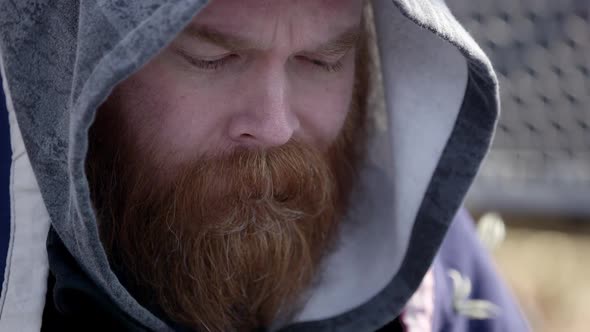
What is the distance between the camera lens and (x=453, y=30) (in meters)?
1.11

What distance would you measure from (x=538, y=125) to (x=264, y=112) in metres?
2.13

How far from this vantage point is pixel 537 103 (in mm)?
3062

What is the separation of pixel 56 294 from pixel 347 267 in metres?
0.54

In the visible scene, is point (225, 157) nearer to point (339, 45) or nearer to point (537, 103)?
point (339, 45)

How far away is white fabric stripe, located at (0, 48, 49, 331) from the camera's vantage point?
112 centimetres

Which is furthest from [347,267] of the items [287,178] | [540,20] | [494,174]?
[540,20]

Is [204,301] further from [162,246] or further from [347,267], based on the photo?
[347,267]

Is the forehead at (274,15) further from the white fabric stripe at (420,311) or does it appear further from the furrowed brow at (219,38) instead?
the white fabric stripe at (420,311)

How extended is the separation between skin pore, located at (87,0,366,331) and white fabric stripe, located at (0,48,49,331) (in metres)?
0.09

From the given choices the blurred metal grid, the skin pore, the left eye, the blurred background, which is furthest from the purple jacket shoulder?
the blurred metal grid

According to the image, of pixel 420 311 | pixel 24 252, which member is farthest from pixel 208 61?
pixel 420 311

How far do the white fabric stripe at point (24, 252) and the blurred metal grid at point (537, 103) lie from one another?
6.58 feet

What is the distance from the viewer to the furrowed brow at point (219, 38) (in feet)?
3.64

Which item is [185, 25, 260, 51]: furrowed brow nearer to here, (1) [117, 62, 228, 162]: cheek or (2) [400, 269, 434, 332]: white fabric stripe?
(1) [117, 62, 228, 162]: cheek
